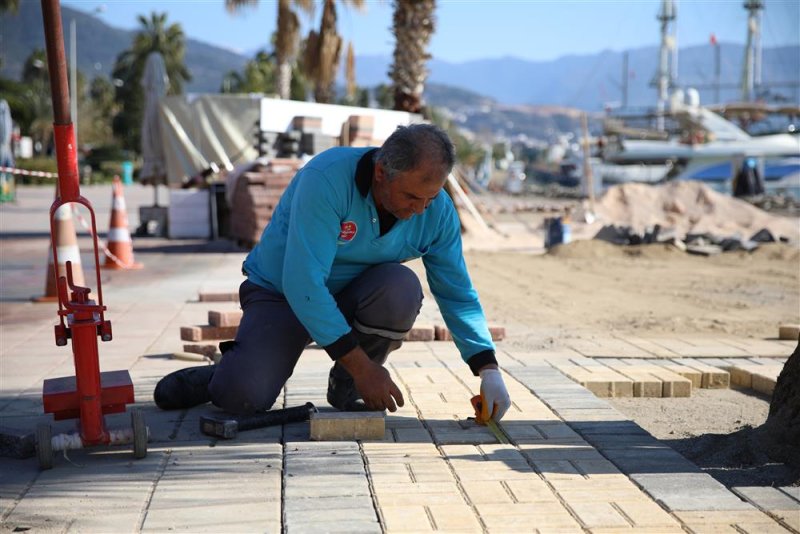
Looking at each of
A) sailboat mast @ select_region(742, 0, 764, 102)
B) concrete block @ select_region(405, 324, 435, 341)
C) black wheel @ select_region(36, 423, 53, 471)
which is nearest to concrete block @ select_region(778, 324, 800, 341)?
concrete block @ select_region(405, 324, 435, 341)

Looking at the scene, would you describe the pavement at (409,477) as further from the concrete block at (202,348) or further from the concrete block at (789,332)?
the concrete block at (789,332)

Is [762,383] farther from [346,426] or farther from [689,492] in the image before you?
[346,426]

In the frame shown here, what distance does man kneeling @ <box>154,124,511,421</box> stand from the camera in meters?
3.58

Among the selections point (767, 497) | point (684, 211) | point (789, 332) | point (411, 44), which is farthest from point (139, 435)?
point (684, 211)

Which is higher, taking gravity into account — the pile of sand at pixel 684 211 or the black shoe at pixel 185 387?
the black shoe at pixel 185 387

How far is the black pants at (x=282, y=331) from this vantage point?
3949 mm

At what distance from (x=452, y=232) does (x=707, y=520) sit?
65.7 inches

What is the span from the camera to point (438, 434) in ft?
12.6

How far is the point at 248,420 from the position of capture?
12.7 ft

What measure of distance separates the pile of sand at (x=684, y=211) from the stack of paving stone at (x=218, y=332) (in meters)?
12.9

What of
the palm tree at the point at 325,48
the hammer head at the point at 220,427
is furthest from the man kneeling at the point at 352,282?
the palm tree at the point at 325,48

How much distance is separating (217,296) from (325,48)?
58.2 ft

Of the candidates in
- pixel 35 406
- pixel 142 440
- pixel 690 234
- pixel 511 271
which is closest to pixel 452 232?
pixel 142 440

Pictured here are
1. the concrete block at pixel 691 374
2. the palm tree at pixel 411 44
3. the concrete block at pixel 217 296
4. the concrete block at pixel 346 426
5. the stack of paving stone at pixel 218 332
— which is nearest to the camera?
the concrete block at pixel 346 426
